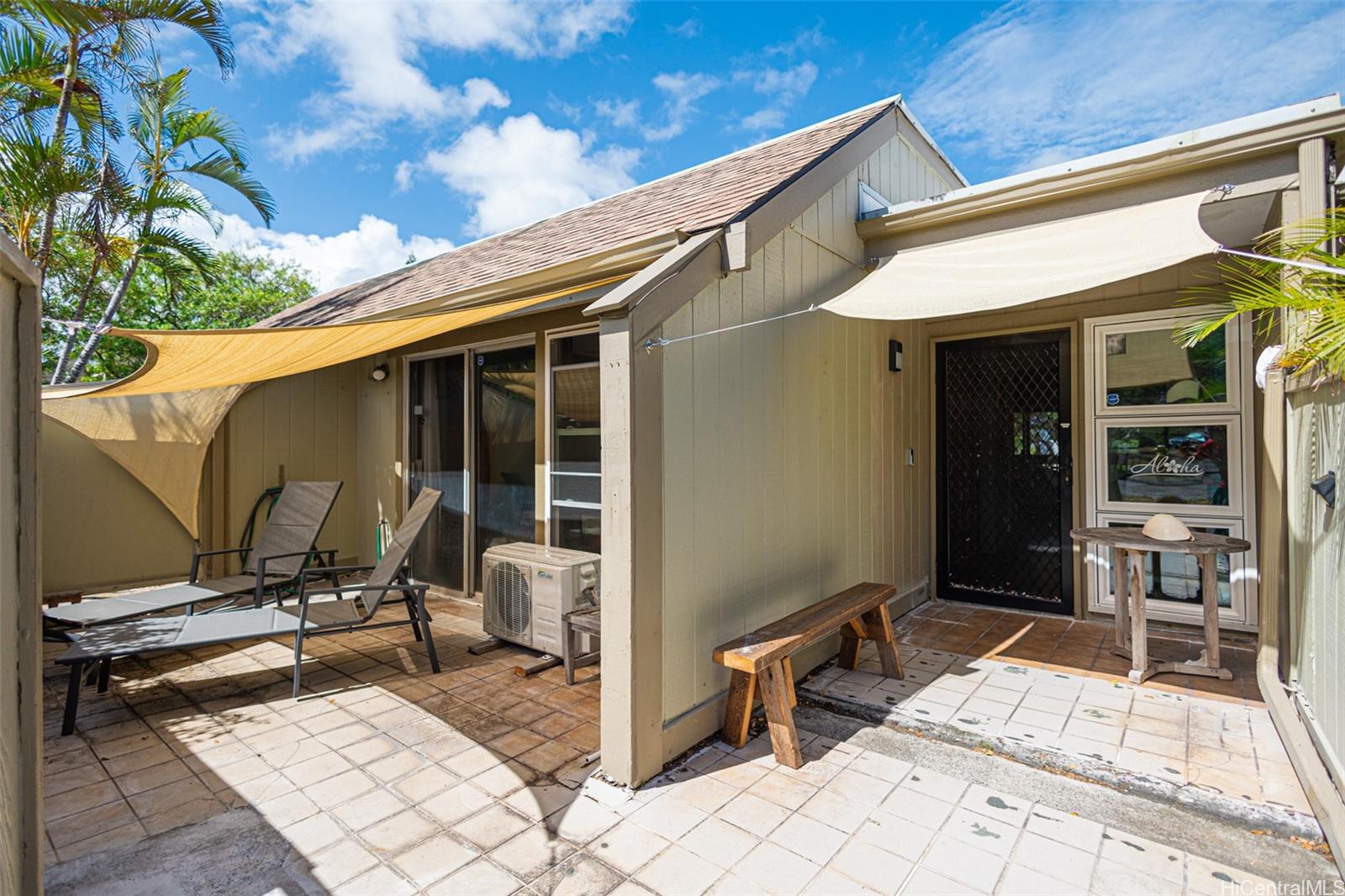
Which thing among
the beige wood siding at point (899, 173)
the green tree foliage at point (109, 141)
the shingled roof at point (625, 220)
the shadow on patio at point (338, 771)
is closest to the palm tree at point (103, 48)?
the green tree foliage at point (109, 141)

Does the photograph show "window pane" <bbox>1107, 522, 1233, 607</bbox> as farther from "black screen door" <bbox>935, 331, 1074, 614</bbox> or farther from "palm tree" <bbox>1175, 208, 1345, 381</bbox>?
"palm tree" <bbox>1175, 208, 1345, 381</bbox>

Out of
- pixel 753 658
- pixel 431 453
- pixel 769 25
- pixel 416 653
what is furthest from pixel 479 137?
pixel 753 658

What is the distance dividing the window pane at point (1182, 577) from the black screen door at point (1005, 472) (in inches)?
22.1

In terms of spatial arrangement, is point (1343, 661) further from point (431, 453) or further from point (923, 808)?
point (431, 453)

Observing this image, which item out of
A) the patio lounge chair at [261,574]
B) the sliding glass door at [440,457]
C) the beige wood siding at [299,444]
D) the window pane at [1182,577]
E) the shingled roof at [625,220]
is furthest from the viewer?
the beige wood siding at [299,444]

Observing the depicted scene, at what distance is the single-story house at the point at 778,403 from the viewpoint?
9.89 ft

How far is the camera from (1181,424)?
4.80 metres

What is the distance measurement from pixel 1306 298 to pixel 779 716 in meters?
2.51

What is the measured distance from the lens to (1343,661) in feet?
7.20

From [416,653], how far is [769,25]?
8.17m

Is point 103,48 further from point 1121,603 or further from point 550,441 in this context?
point 1121,603

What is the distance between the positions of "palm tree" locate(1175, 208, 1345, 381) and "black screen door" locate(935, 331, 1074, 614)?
1.52m

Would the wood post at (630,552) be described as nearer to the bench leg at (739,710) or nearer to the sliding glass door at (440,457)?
the bench leg at (739,710)

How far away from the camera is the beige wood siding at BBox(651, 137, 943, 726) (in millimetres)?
3057
